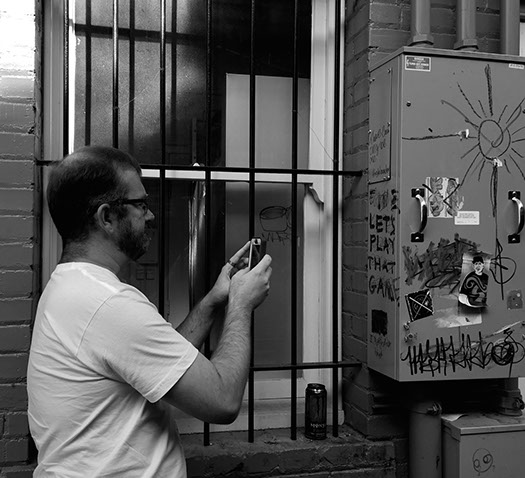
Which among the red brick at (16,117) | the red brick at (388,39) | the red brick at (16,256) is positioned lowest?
the red brick at (16,256)

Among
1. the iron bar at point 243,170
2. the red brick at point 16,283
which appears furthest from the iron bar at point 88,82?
the red brick at point 16,283

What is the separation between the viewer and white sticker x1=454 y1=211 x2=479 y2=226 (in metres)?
2.62

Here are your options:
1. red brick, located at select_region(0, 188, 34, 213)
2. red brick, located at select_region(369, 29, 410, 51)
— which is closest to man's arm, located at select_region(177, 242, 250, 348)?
red brick, located at select_region(0, 188, 34, 213)

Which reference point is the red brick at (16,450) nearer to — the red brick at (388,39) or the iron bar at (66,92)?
the iron bar at (66,92)

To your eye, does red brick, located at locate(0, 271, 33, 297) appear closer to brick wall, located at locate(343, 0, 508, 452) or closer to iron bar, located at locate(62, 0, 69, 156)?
iron bar, located at locate(62, 0, 69, 156)

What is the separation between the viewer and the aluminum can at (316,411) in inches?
114

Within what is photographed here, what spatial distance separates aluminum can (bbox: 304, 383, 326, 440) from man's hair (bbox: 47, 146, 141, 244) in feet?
5.00

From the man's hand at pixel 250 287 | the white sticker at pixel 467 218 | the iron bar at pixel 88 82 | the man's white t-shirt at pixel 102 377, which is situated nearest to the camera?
the man's white t-shirt at pixel 102 377

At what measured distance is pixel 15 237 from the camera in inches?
99.3

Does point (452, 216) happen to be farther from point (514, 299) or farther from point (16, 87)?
point (16, 87)

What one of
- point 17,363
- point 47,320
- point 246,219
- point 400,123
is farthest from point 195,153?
point 47,320

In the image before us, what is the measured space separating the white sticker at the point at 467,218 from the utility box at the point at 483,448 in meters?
0.85

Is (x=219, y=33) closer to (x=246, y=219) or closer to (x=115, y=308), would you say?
(x=246, y=219)

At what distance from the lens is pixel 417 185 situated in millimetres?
2590
